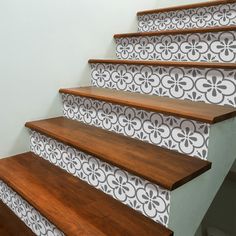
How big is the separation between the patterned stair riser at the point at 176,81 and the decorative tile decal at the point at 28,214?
81 centimetres

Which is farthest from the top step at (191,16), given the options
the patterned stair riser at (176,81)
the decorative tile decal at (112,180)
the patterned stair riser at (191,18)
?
the decorative tile decal at (112,180)

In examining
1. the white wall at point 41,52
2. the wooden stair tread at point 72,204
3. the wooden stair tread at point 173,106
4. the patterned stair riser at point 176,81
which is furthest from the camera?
the white wall at point 41,52

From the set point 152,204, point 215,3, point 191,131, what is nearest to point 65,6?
point 215,3

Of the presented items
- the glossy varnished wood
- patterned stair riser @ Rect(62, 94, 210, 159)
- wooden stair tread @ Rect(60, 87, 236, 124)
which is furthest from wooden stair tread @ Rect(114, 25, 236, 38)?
the glossy varnished wood

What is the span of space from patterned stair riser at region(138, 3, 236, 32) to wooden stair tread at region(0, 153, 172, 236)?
4.22 ft

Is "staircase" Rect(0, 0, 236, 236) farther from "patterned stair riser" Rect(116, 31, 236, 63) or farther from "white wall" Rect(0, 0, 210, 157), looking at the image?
"white wall" Rect(0, 0, 210, 157)

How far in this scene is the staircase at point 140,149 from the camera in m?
0.97

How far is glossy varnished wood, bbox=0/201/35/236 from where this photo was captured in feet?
3.99

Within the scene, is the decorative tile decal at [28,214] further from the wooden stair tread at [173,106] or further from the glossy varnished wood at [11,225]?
the wooden stair tread at [173,106]

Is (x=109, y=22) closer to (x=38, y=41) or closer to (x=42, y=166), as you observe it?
(x=38, y=41)

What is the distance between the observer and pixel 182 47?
5.10 ft

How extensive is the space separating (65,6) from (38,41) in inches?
12.2

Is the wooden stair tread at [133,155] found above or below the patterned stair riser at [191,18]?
below

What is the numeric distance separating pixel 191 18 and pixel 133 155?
47.0 inches
